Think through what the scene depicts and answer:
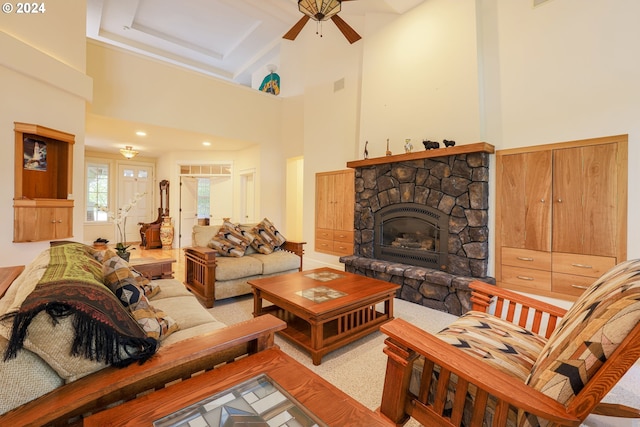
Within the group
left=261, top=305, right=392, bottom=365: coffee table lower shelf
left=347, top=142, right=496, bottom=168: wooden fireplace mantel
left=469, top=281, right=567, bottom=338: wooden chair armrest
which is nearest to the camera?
left=469, top=281, right=567, bottom=338: wooden chair armrest

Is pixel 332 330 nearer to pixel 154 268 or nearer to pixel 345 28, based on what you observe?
pixel 154 268

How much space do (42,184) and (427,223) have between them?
4.73 metres

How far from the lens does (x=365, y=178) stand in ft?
14.4

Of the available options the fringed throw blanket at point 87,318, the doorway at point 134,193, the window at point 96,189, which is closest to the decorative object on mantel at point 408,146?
the fringed throw blanket at point 87,318

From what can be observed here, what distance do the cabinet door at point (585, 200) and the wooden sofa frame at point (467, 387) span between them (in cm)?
204

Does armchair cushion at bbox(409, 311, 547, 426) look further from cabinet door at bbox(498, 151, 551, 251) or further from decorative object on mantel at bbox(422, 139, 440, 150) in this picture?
decorative object on mantel at bbox(422, 139, 440, 150)

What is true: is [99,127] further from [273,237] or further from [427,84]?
[427,84]

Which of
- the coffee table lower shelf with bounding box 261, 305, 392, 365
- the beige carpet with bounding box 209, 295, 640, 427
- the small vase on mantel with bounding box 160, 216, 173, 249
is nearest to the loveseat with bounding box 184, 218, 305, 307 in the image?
the beige carpet with bounding box 209, 295, 640, 427

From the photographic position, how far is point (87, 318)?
35.5 inches

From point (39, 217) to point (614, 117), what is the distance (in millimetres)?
5855

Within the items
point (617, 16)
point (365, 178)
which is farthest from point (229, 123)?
point (617, 16)

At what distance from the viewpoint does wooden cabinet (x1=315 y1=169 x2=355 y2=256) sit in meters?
4.96

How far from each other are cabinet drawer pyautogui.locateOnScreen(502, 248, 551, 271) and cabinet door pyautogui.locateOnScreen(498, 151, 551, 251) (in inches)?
2.1

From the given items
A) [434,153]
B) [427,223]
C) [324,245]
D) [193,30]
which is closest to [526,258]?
[427,223]
